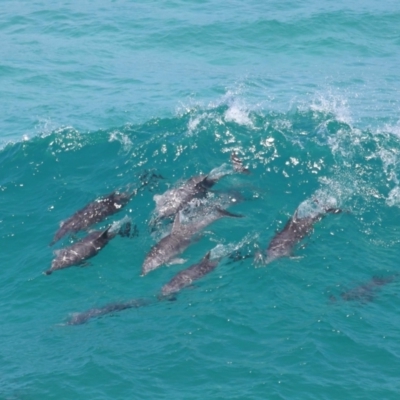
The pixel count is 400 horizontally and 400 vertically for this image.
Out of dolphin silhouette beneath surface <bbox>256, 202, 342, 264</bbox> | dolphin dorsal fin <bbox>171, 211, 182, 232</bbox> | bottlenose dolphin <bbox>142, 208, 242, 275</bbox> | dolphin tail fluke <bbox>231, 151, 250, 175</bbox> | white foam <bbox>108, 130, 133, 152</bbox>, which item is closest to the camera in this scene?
bottlenose dolphin <bbox>142, 208, 242, 275</bbox>

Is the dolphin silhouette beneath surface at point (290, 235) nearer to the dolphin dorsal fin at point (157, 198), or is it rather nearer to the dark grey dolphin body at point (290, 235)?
the dark grey dolphin body at point (290, 235)

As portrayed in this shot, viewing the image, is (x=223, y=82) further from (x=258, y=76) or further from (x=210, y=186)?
(x=210, y=186)

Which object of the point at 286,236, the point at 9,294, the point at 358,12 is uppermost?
the point at 358,12

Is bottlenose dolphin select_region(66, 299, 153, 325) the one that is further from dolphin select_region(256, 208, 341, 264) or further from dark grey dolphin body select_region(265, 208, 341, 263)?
dark grey dolphin body select_region(265, 208, 341, 263)

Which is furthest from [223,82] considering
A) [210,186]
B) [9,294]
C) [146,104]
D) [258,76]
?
[9,294]

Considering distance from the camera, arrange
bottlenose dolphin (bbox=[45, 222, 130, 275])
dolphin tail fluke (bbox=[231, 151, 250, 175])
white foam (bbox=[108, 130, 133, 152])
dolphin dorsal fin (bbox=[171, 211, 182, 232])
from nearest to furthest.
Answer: bottlenose dolphin (bbox=[45, 222, 130, 275]), dolphin dorsal fin (bbox=[171, 211, 182, 232]), dolphin tail fluke (bbox=[231, 151, 250, 175]), white foam (bbox=[108, 130, 133, 152])

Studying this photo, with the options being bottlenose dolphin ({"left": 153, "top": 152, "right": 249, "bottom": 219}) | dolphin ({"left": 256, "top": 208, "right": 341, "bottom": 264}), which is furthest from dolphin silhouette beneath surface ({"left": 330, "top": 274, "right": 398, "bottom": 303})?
bottlenose dolphin ({"left": 153, "top": 152, "right": 249, "bottom": 219})
